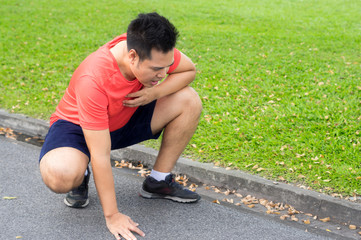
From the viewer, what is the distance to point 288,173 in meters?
3.99

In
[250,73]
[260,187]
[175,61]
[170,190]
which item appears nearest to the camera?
[175,61]

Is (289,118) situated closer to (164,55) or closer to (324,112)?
(324,112)

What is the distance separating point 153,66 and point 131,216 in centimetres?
129

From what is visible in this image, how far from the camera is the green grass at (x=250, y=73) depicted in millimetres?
4375

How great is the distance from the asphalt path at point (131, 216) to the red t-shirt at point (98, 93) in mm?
776

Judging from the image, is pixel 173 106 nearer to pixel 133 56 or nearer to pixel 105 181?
pixel 133 56

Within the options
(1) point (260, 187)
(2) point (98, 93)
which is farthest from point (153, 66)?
(1) point (260, 187)

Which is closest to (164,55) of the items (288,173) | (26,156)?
(288,173)

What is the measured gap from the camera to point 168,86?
3.39 meters

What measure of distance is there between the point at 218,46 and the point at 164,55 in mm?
6522

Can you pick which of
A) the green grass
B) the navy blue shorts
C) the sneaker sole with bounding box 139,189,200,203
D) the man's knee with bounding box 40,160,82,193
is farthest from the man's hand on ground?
the green grass

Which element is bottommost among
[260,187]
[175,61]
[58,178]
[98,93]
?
[260,187]

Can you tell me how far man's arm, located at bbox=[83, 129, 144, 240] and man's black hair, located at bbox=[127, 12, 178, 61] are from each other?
622 millimetres

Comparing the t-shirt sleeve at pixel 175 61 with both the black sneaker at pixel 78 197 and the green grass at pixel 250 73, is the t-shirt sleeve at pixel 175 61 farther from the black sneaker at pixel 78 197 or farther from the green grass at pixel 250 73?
the green grass at pixel 250 73
